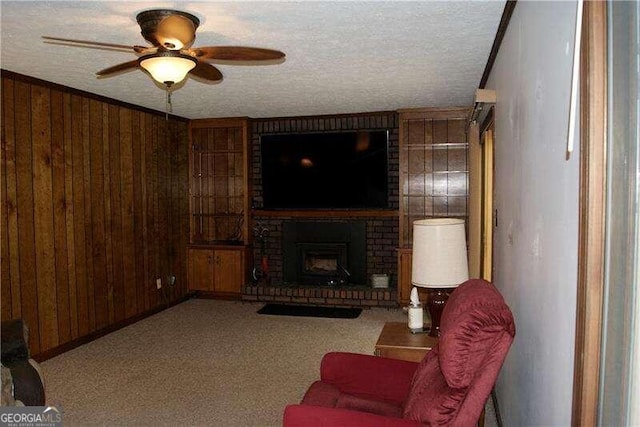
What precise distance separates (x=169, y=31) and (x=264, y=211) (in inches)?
168

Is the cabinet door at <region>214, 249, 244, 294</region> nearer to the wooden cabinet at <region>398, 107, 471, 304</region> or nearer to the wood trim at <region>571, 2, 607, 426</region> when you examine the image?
the wooden cabinet at <region>398, 107, 471, 304</region>

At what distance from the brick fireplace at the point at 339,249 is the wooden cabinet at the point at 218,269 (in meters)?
0.24

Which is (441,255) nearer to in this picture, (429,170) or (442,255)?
(442,255)

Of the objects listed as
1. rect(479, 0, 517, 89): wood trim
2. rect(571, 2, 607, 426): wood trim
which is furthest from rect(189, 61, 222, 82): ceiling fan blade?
rect(571, 2, 607, 426): wood trim

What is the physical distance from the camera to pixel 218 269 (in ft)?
21.8

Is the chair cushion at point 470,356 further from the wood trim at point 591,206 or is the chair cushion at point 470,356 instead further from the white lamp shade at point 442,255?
the white lamp shade at point 442,255

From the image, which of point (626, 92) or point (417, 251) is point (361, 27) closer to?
point (417, 251)

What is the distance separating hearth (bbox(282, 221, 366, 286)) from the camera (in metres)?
6.38

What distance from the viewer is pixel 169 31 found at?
2.44m

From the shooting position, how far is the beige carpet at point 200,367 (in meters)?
3.32

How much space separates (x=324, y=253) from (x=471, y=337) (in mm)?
4724

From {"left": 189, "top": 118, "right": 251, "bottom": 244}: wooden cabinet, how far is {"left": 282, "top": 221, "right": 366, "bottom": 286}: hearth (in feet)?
2.08

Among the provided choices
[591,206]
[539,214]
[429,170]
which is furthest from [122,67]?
[429,170]

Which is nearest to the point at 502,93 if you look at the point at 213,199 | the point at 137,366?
the point at 137,366
